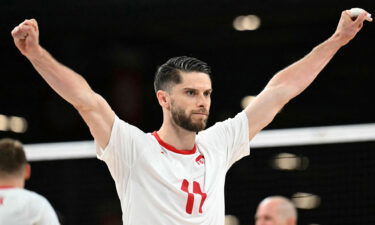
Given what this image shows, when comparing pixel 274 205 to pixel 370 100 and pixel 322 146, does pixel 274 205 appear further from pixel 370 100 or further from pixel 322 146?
pixel 370 100

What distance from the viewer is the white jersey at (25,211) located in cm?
450

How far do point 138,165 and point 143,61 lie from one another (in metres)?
8.04

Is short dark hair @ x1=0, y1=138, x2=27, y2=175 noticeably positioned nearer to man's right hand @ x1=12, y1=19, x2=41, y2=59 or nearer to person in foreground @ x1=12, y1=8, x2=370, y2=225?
Answer: person in foreground @ x1=12, y1=8, x2=370, y2=225

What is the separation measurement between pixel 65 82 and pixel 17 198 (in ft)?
2.56

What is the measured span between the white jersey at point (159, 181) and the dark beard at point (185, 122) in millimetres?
154

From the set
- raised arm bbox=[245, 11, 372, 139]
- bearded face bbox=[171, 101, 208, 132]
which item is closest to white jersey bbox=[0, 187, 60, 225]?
bearded face bbox=[171, 101, 208, 132]

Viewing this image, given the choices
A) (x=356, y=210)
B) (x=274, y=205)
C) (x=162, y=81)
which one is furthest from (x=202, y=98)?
(x=356, y=210)

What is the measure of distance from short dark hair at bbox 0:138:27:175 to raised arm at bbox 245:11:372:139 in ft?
4.73

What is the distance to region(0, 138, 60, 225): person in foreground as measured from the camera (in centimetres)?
450

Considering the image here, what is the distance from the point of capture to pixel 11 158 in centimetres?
471

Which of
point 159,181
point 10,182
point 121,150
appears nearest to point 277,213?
point 159,181

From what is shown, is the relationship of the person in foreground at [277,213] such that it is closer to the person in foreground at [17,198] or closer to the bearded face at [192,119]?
the bearded face at [192,119]

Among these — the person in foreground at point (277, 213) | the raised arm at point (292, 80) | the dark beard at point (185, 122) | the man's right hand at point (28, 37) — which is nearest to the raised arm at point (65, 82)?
the man's right hand at point (28, 37)

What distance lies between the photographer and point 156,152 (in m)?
4.63
